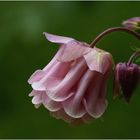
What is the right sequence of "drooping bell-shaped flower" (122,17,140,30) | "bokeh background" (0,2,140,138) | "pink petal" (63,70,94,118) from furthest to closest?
"bokeh background" (0,2,140,138) < "drooping bell-shaped flower" (122,17,140,30) < "pink petal" (63,70,94,118)

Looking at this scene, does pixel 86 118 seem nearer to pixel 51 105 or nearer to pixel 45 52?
pixel 51 105

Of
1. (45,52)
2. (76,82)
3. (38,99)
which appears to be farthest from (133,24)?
(45,52)

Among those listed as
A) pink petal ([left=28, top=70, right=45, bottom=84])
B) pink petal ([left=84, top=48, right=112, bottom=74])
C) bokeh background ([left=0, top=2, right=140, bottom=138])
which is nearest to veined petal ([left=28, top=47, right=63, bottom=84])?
pink petal ([left=28, top=70, right=45, bottom=84])

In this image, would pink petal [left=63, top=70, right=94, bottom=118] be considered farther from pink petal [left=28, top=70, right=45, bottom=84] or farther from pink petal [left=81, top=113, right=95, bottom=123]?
pink petal [left=28, top=70, right=45, bottom=84]

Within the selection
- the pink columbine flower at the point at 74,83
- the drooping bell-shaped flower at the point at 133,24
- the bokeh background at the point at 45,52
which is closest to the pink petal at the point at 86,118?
the pink columbine flower at the point at 74,83

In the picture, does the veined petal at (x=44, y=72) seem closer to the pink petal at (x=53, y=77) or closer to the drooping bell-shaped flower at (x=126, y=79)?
the pink petal at (x=53, y=77)
